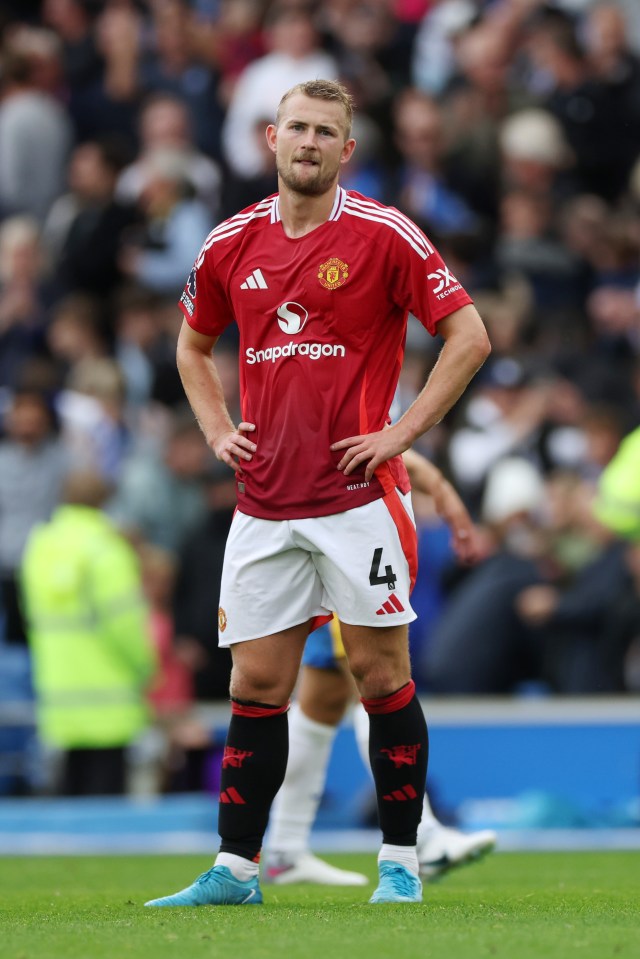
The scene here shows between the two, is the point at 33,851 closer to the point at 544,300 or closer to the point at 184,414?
the point at 184,414

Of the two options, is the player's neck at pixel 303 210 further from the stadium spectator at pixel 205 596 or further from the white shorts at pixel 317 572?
the stadium spectator at pixel 205 596

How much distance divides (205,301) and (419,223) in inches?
309

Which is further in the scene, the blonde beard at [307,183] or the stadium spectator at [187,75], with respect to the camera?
the stadium spectator at [187,75]

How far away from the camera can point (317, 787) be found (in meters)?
7.59

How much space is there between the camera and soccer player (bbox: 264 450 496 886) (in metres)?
7.34

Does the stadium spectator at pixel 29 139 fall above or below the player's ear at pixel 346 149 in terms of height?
above

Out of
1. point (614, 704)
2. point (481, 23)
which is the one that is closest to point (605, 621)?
point (614, 704)

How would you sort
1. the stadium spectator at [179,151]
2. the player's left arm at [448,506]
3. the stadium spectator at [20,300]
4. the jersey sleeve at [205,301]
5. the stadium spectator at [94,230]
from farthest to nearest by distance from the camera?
the stadium spectator at [179,151], the stadium spectator at [94,230], the stadium spectator at [20,300], the player's left arm at [448,506], the jersey sleeve at [205,301]

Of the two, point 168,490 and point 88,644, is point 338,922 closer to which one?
point 88,644

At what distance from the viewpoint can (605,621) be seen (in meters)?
11.0

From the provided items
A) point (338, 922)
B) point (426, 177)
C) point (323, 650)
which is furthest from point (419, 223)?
point (338, 922)

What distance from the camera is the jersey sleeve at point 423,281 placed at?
5.85m

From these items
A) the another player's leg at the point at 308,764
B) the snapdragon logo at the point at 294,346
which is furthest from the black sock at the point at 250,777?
the another player's leg at the point at 308,764

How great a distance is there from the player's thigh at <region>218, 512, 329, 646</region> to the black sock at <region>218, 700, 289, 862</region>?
0.87 feet
